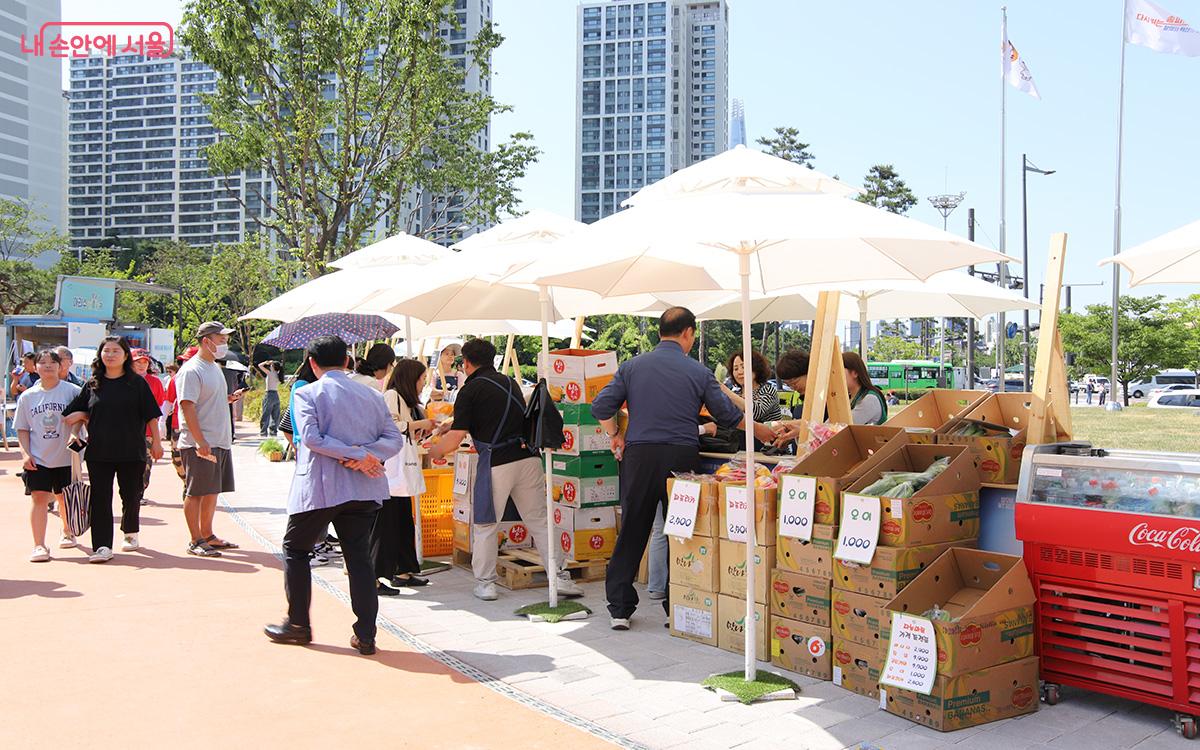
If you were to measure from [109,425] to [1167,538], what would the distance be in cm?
768

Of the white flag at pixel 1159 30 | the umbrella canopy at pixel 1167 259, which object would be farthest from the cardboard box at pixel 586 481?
the white flag at pixel 1159 30

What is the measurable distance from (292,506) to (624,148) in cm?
15896

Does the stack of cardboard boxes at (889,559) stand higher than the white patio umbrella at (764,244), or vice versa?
the white patio umbrella at (764,244)

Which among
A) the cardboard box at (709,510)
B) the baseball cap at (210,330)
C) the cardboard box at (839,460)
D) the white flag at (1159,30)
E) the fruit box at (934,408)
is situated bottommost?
the cardboard box at (709,510)

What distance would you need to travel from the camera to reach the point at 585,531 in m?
7.33

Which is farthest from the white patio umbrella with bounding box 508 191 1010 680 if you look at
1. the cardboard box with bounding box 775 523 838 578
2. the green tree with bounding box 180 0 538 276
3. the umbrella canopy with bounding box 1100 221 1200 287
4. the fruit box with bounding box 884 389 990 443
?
the green tree with bounding box 180 0 538 276

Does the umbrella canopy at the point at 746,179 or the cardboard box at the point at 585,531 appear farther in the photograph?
the cardboard box at the point at 585,531

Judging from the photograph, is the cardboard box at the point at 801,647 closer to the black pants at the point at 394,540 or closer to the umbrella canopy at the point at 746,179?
the umbrella canopy at the point at 746,179

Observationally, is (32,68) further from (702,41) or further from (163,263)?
(702,41)

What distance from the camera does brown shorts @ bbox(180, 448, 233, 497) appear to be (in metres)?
8.38

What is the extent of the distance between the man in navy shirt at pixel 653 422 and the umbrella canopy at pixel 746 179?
3.28ft

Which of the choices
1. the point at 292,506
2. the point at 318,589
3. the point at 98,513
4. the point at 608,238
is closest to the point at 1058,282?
the point at 608,238

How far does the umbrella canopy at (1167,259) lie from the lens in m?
5.08

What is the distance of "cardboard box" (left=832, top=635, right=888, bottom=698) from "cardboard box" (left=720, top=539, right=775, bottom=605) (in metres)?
0.52
